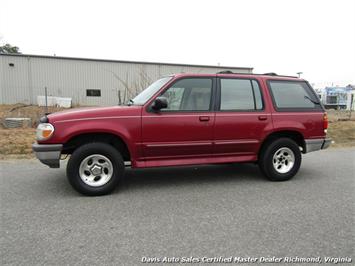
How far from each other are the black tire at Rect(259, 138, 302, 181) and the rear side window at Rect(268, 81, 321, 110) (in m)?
0.67

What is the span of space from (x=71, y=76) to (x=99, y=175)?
21258 mm

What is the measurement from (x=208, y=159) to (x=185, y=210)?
1335mm

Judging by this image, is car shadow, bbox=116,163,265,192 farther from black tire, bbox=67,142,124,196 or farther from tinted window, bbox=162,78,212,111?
tinted window, bbox=162,78,212,111

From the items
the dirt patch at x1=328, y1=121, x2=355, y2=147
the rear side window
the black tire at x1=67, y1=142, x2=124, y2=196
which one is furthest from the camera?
the dirt patch at x1=328, y1=121, x2=355, y2=147

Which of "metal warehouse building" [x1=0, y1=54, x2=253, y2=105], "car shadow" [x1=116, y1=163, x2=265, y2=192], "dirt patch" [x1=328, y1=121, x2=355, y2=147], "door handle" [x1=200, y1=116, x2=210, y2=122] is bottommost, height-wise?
"car shadow" [x1=116, y1=163, x2=265, y2=192]

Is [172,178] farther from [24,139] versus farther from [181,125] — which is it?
[24,139]

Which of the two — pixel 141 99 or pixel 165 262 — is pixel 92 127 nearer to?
pixel 141 99

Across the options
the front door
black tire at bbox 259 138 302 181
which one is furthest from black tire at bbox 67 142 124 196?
black tire at bbox 259 138 302 181

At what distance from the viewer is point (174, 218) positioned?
3643mm

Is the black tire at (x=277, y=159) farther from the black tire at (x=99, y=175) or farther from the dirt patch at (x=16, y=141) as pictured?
the dirt patch at (x=16, y=141)

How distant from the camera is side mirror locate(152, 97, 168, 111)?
4.47m

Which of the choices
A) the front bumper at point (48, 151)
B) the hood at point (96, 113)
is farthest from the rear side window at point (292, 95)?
the front bumper at point (48, 151)

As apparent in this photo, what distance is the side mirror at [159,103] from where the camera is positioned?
176 inches

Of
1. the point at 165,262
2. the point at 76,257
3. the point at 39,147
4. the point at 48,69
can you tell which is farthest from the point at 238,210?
the point at 48,69
